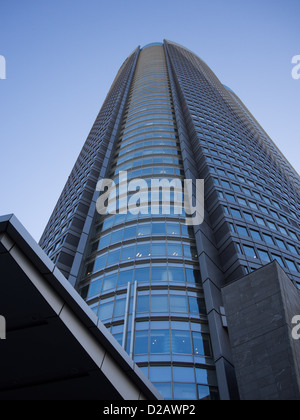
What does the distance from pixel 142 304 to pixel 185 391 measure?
688cm

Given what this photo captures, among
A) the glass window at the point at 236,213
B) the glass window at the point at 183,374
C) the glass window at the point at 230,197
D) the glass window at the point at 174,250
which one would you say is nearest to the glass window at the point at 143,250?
the glass window at the point at 174,250

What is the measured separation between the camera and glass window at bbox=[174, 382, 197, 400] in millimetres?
21016

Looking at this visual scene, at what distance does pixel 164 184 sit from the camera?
3878 centimetres

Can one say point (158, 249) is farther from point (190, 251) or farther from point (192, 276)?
point (192, 276)

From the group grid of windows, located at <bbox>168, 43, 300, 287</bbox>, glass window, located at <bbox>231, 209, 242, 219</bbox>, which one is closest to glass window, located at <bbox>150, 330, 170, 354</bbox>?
grid of windows, located at <bbox>168, 43, 300, 287</bbox>

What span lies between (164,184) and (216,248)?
8815 mm

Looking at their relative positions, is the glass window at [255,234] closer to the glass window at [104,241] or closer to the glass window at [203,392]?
the glass window at [104,241]

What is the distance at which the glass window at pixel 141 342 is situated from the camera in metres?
23.4

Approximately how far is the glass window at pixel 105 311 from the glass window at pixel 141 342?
273 cm

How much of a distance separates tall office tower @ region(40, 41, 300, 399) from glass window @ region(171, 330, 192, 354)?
7 centimetres

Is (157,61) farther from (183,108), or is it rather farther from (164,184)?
(164,184)

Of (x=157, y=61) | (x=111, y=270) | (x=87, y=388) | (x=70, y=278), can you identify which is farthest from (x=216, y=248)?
(x=157, y=61)

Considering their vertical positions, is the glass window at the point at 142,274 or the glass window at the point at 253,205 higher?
the glass window at the point at 253,205

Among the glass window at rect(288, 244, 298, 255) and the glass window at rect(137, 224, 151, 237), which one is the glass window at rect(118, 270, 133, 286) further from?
the glass window at rect(288, 244, 298, 255)
